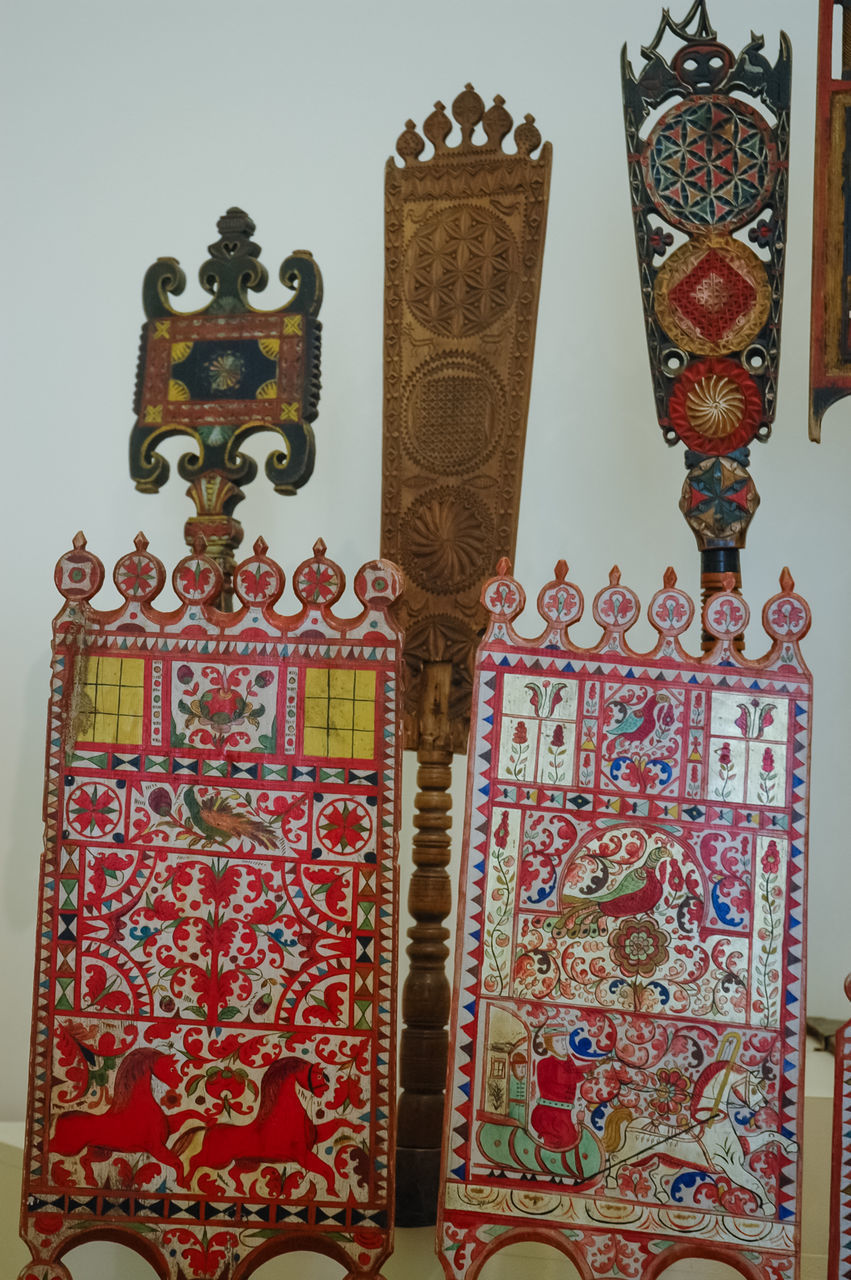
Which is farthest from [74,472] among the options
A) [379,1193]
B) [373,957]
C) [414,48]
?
[379,1193]

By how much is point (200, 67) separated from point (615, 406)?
1.49 metres

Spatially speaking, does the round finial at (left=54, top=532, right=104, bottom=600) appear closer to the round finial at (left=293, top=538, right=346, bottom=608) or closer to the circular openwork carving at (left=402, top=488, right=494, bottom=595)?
the round finial at (left=293, top=538, right=346, bottom=608)

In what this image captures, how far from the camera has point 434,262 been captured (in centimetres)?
264

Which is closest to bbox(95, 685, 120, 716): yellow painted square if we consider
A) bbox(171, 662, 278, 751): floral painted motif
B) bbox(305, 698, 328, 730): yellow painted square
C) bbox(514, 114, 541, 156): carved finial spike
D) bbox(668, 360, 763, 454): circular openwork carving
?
bbox(171, 662, 278, 751): floral painted motif

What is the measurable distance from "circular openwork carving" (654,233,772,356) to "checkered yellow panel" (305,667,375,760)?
0.89 meters

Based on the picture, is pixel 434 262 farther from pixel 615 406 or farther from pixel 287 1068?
pixel 287 1068

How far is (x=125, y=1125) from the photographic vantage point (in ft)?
6.84

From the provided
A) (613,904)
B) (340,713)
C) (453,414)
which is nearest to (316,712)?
(340,713)

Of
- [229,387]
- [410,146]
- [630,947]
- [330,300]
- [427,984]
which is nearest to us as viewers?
[630,947]

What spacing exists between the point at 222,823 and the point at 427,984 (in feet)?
2.23

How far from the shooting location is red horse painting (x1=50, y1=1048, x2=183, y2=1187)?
2.08 meters

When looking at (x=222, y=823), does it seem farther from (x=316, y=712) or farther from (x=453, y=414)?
(x=453, y=414)

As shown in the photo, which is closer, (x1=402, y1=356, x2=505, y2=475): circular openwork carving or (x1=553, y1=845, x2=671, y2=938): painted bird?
(x1=553, y1=845, x2=671, y2=938): painted bird

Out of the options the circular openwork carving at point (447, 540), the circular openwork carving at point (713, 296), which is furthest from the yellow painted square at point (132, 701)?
the circular openwork carving at point (713, 296)
